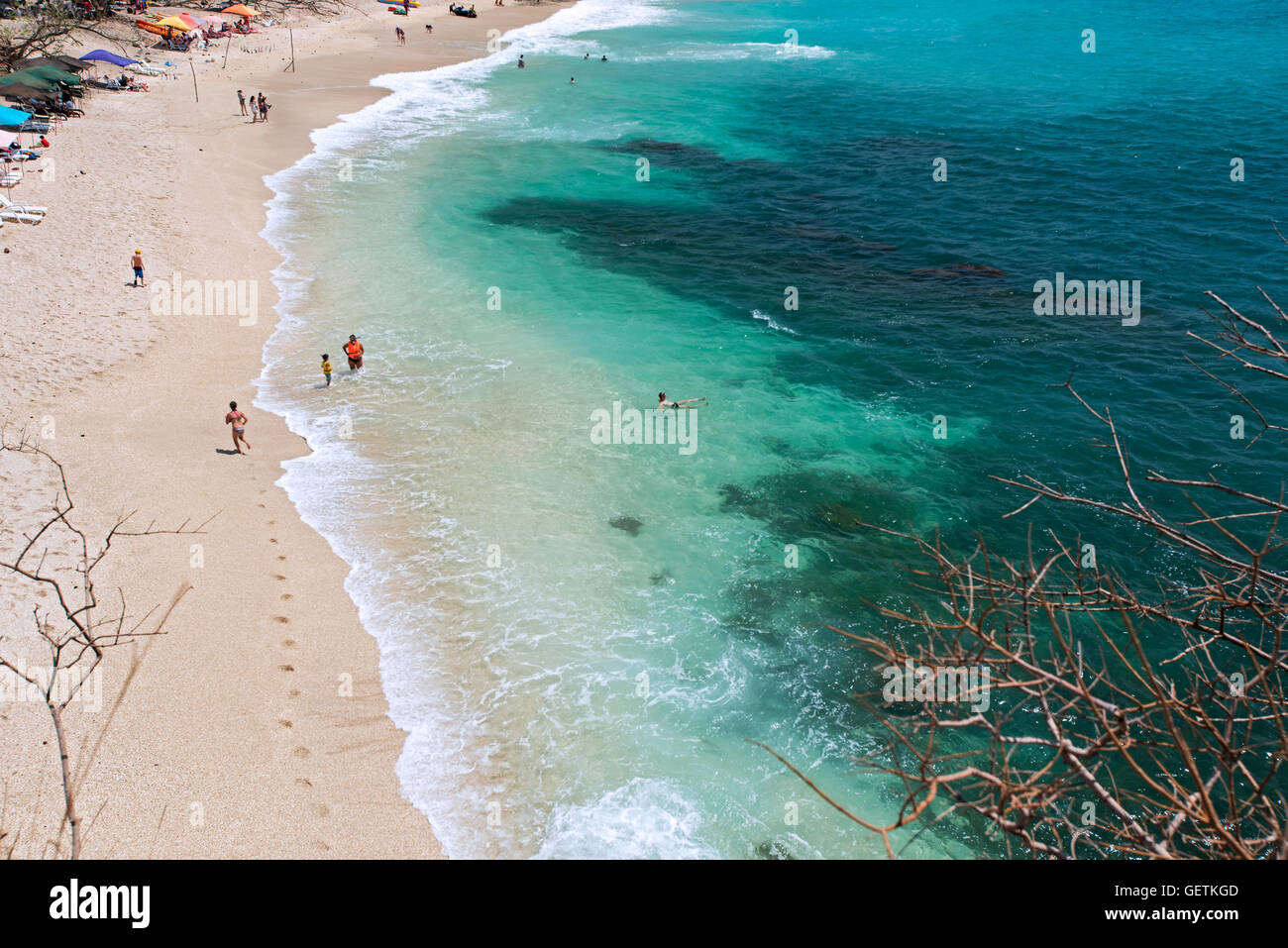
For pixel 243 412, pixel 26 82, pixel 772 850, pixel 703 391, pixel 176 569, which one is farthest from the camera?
pixel 26 82

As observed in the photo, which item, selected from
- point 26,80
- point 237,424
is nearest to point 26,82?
point 26,80

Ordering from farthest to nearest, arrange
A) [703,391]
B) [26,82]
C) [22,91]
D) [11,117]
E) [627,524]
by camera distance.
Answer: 1. [26,82]
2. [22,91]
3. [11,117]
4. [703,391]
5. [627,524]

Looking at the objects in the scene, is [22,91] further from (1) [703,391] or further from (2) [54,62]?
(1) [703,391]

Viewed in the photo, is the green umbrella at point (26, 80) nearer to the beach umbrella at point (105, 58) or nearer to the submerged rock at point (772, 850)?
the beach umbrella at point (105, 58)

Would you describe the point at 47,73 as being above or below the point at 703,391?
above

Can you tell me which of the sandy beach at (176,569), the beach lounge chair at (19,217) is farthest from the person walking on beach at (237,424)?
the beach lounge chair at (19,217)
